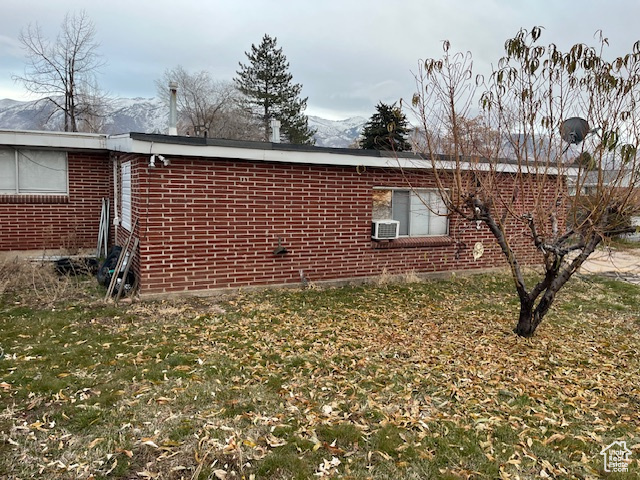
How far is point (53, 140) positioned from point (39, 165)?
0.78 m

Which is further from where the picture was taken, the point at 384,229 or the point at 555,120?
the point at 384,229

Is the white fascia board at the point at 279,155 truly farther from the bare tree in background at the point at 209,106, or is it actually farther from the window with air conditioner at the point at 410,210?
the bare tree in background at the point at 209,106

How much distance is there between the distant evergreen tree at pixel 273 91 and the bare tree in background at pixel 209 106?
137 cm

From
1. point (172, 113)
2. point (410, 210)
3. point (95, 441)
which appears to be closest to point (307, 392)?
point (95, 441)

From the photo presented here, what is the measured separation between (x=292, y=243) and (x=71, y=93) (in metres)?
23.8

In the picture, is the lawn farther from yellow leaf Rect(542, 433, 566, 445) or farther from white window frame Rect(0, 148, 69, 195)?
white window frame Rect(0, 148, 69, 195)

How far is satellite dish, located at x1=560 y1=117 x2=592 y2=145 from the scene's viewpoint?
14.3 feet

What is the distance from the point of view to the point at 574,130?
4.46 m

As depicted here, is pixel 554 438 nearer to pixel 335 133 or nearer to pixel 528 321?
pixel 528 321

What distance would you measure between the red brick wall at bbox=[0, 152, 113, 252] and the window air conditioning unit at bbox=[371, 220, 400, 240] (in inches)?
233

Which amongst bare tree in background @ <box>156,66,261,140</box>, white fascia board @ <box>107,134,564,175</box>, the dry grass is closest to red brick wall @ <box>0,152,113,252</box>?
the dry grass

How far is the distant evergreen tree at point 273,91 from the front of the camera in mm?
33719

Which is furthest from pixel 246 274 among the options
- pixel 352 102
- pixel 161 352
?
pixel 352 102

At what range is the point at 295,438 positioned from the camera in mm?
3018
